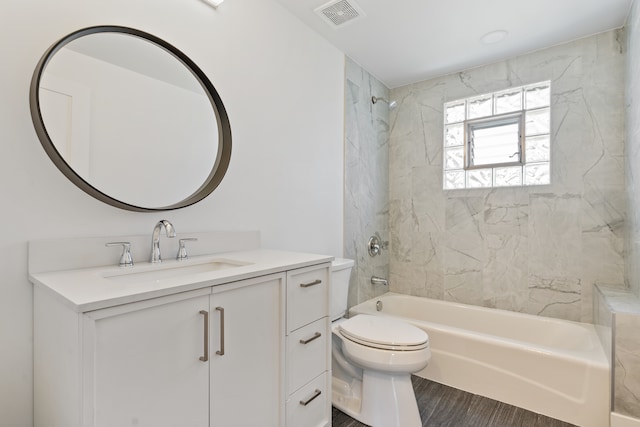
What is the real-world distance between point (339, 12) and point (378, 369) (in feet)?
6.83

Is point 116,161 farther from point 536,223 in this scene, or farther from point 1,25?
point 536,223

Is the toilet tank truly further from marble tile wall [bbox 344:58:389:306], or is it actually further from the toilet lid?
marble tile wall [bbox 344:58:389:306]

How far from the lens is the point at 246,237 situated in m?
1.72

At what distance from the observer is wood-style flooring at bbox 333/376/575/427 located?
1.71m

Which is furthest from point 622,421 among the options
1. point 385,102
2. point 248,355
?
point 385,102

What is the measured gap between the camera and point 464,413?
1801mm

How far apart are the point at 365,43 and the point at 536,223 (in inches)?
73.7

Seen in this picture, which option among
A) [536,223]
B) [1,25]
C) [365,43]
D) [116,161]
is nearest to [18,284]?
[116,161]

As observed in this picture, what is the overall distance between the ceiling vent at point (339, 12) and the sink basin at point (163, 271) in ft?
5.33

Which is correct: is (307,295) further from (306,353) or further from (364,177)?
(364,177)

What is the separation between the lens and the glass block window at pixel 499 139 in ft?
8.19

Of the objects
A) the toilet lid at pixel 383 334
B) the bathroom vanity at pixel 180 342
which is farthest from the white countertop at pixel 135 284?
the toilet lid at pixel 383 334

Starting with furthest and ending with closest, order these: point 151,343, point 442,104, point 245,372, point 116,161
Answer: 1. point 442,104
2. point 116,161
3. point 245,372
4. point 151,343

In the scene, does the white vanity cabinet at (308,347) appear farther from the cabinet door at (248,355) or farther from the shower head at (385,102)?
the shower head at (385,102)
